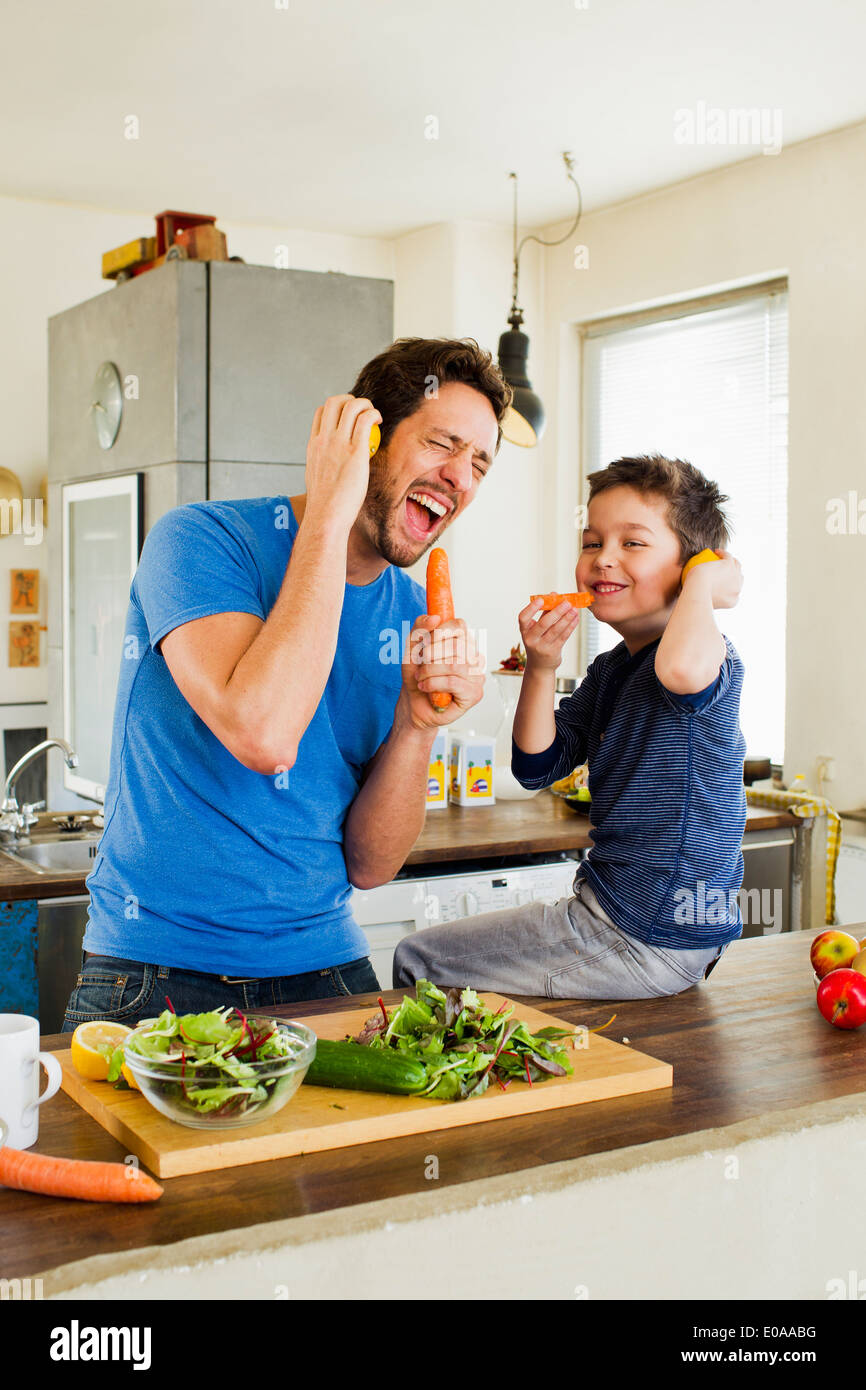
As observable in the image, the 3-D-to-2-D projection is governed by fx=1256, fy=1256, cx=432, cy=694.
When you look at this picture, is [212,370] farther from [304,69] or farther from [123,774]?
[123,774]

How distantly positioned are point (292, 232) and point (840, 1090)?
552 centimetres

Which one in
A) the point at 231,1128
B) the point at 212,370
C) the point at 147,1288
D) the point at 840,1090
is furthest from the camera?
the point at 212,370

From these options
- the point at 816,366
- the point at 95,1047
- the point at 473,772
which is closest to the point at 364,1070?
the point at 95,1047

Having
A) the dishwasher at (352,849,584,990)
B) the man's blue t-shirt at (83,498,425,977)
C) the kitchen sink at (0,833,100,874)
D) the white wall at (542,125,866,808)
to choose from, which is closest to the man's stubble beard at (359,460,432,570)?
the man's blue t-shirt at (83,498,425,977)

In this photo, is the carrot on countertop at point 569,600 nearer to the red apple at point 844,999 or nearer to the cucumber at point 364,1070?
the red apple at point 844,999

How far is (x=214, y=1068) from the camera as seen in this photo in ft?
3.84

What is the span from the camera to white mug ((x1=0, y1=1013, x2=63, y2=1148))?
3.76 feet

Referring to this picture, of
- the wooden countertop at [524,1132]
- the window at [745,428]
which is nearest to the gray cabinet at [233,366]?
the window at [745,428]

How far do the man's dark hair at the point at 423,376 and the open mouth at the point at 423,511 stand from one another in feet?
0.32

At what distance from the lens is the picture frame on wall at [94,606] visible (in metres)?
4.33

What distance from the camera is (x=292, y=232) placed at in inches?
240

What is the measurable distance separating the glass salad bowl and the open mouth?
811mm

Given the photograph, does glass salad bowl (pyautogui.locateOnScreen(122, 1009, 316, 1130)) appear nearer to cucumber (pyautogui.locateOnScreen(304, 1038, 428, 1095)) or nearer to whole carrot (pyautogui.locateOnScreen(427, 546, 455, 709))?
cucumber (pyautogui.locateOnScreen(304, 1038, 428, 1095))
